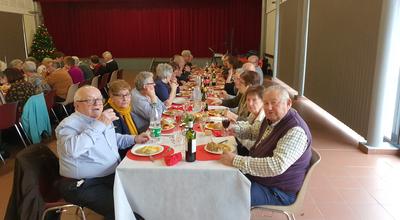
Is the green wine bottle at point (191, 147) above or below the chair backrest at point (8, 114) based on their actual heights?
above

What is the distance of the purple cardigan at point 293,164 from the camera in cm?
205

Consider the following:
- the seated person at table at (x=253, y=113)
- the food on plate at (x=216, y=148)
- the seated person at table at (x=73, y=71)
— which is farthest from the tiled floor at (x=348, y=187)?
the seated person at table at (x=73, y=71)

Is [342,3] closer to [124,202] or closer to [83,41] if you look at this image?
[124,202]

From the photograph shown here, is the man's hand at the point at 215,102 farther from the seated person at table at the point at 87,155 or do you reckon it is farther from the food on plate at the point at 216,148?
the seated person at table at the point at 87,155

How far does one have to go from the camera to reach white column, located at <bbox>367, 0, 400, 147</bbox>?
402 cm

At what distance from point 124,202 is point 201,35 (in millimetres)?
13252

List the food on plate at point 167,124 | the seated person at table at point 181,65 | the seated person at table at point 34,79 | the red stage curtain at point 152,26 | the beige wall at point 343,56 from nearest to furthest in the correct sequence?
the food on plate at point 167,124 < the beige wall at point 343,56 < the seated person at table at point 34,79 < the seated person at table at point 181,65 < the red stage curtain at point 152,26

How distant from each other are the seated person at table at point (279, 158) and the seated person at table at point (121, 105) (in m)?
1.15

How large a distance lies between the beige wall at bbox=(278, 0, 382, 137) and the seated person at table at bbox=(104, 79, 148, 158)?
10.7 feet

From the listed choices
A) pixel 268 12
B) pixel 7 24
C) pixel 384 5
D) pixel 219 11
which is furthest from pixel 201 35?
pixel 384 5

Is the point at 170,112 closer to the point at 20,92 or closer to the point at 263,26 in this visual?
the point at 20,92

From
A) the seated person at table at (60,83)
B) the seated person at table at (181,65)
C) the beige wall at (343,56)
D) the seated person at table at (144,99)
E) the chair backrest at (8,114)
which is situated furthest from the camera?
the seated person at table at (181,65)

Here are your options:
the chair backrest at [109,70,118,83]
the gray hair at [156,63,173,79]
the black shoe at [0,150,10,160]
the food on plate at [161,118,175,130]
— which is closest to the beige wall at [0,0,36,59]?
the chair backrest at [109,70,118,83]

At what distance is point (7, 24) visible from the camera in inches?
447
